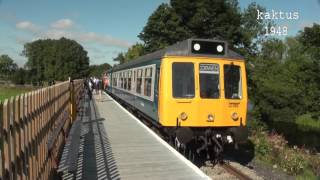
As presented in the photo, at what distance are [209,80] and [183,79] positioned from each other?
649 mm

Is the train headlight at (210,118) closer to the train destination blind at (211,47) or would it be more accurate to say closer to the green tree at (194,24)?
the train destination blind at (211,47)

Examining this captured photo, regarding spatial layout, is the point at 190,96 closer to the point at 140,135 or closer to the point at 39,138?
the point at 140,135

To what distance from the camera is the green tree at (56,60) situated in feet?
338

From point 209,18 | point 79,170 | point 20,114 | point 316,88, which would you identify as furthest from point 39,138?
point 316,88

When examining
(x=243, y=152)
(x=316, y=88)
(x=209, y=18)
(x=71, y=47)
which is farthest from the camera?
(x=71, y=47)

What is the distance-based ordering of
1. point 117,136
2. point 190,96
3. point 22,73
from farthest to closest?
point 22,73 < point 117,136 < point 190,96

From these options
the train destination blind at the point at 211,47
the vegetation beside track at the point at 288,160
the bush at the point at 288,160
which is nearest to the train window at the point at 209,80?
the train destination blind at the point at 211,47

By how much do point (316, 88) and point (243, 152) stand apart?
3896 cm

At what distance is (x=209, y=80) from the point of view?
11.7 metres

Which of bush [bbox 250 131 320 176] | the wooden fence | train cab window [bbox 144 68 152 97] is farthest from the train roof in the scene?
the wooden fence

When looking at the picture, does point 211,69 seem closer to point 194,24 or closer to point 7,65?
point 194,24

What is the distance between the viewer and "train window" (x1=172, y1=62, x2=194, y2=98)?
11500 millimetres

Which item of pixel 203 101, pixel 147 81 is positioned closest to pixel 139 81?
pixel 147 81

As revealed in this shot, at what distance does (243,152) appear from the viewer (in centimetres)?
1593
